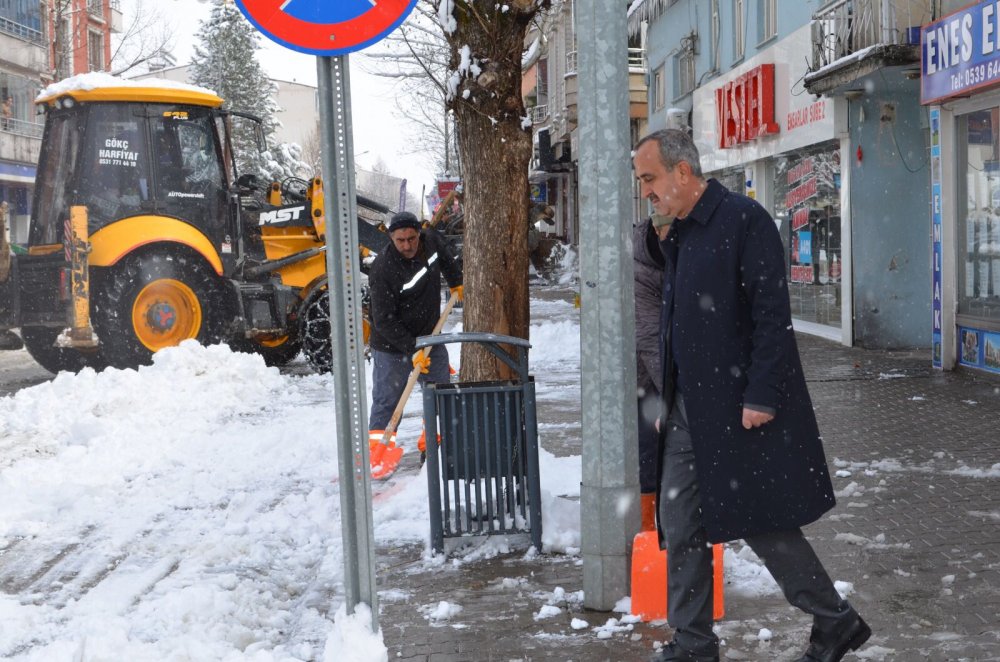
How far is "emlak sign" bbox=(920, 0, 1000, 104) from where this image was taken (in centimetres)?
1090

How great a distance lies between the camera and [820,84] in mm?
14617

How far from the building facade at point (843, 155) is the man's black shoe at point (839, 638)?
414 inches

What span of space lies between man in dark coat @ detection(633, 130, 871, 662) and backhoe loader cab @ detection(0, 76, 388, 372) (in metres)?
10.1

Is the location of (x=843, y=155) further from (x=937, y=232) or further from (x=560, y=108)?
(x=560, y=108)

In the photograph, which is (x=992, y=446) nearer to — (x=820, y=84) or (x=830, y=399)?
(x=830, y=399)

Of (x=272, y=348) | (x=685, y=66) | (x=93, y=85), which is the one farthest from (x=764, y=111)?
(x=93, y=85)

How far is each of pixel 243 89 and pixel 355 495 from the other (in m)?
56.5

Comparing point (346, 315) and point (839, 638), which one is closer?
point (839, 638)

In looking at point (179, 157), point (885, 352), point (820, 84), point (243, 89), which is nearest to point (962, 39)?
point (820, 84)

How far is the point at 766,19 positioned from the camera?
1897 cm

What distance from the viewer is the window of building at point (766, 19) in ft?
61.1

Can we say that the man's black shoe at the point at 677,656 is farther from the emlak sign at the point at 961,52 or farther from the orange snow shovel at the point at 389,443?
the emlak sign at the point at 961,52

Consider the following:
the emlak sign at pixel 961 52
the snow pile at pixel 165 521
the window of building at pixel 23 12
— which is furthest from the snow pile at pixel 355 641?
the window of building at pixel 23 12

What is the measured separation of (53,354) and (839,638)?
A: 11961 millimetres
